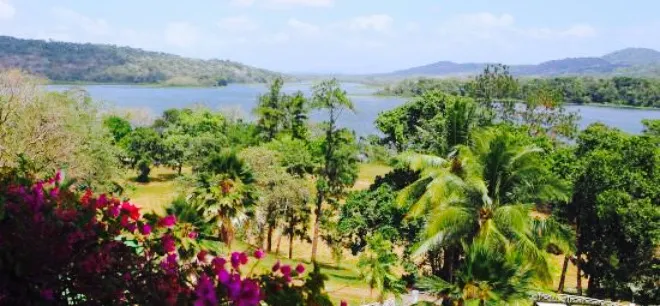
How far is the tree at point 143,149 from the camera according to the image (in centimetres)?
5875

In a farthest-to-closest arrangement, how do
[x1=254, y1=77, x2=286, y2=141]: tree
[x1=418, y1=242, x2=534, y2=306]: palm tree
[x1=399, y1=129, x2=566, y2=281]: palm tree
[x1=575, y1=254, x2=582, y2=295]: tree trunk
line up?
[x1=254, y1=77, x2=286, y2=141]: tree < [x1=575, y1=254, x2=582, y2=295]: tree trunk < [x1=399, y1=129, x2=566, y2=281]: palm tree < [x1=418, y1=242, x2=534, y2=306]: palm tree

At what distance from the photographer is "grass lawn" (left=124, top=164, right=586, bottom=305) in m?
24.9

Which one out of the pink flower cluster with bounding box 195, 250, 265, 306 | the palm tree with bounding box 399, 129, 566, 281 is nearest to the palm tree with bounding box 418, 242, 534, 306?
the palm tree with bounding box 399, 129, 566, 281

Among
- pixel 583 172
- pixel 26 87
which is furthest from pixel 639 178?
pixel 26 87

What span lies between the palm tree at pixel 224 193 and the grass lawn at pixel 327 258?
3.72 feet

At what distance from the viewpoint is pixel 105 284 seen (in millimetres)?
4207

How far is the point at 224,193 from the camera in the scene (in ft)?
62.8

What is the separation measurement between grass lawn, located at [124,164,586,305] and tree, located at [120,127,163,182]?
1547 millimetres

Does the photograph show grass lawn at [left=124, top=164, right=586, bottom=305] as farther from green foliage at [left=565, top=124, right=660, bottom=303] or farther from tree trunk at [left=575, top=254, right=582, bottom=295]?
green foliage at [left=565, top=124, right=660, bottom=303]

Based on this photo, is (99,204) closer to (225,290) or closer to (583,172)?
(225,290)

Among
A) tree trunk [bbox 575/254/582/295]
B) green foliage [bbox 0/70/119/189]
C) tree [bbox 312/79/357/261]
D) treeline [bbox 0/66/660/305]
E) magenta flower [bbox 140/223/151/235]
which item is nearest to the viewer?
magenta flower [bbox 140/223/151/235]

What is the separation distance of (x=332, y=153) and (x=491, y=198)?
730 inches

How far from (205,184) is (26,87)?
11867mm

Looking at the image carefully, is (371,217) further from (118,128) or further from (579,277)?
(118,128)
